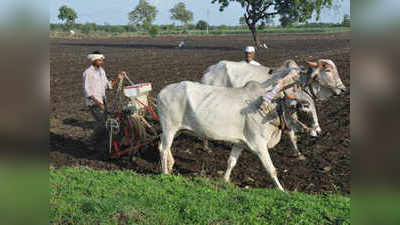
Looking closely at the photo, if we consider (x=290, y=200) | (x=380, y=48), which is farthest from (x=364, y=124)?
(x=290, y=200)

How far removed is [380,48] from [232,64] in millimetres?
8599

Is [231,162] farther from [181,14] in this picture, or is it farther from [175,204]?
[181,14]

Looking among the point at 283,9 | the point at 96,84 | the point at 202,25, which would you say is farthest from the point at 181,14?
the point at 96,84

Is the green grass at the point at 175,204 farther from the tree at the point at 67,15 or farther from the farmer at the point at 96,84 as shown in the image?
the tree at the point at 67,15

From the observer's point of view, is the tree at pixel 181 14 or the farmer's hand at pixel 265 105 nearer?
the farmer's hand at pixel 265 105

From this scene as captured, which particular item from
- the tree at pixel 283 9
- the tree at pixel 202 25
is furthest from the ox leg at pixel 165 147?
the tree at pixel 202 25

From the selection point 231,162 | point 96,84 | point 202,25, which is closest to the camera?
point 231,162

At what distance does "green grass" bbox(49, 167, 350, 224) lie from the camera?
534cm

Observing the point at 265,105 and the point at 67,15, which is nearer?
the point at 265,105

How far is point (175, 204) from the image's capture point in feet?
19.2

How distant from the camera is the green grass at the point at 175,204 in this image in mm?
5336

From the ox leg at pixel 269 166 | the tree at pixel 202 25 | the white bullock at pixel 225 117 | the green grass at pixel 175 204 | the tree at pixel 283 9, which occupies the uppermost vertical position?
the tree at pixel 202 25

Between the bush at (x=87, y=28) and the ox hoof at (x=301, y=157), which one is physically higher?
the bush at (x=87, y=28)

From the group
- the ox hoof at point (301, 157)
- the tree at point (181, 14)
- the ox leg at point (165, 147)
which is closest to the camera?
the ox leg at point (165, 147)
